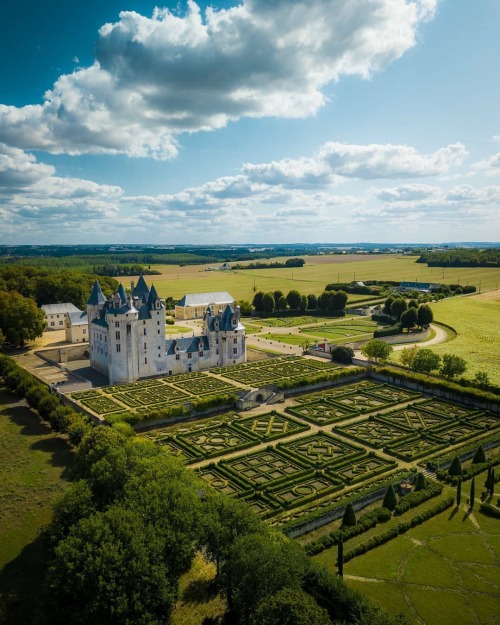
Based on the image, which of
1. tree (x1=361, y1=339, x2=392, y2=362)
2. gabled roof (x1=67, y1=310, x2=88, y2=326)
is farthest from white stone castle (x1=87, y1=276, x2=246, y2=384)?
tree (x1=361, y1=339, x2=392, y2=362)

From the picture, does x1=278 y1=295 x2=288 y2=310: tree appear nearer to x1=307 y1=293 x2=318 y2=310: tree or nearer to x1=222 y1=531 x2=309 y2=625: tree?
x1=307 y1=293 x2=318 y2=310: tree

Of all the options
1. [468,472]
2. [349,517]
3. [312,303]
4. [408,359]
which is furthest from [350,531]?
[312,303]

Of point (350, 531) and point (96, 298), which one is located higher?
point (96, 298)

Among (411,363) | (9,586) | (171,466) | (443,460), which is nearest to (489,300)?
(411,363)

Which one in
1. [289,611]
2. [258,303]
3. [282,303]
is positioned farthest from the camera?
[282,303]

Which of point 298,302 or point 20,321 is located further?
point 298,302

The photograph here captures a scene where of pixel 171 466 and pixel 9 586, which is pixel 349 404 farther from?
pixel 9 586

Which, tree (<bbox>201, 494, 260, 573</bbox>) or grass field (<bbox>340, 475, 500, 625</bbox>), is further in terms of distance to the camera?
tree (<bbox>201, 494, 260, 573</bbox>)

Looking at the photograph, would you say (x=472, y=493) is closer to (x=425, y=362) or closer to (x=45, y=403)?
(x=425, y=362)

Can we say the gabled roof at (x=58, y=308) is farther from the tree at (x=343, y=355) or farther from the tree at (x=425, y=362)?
the tree at (x=425, y=362)
